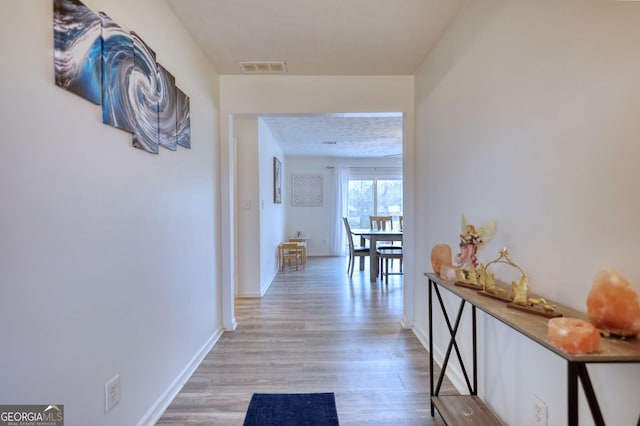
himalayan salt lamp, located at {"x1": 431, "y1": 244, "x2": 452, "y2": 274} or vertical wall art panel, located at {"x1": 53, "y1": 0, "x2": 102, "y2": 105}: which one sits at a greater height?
vertical wall art panel, located at {"x1": 53, "y1": 0, "x2": 102, "y2": 105}

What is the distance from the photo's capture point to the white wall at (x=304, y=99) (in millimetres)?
2688

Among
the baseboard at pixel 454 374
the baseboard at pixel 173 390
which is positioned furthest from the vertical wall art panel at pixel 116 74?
the baseboard at pixel 454 374

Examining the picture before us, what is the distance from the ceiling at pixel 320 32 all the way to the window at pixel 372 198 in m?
4.54

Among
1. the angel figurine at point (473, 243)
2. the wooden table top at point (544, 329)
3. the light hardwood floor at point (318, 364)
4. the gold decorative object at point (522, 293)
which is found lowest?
the light hardwood floor at point (318, 364)

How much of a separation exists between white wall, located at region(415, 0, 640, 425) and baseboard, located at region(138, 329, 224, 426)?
5.90 ft

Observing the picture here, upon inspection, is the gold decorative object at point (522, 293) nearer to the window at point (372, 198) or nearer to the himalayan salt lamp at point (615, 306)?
the himalayan salt lamp at point (615, 306)

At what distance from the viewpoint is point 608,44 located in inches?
35.1

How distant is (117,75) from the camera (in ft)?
4.12

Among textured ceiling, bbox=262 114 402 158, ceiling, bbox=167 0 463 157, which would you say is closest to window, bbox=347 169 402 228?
textured ceiling, bbox=262 114 402 158

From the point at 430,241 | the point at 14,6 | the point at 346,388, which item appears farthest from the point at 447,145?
the point at 14,6

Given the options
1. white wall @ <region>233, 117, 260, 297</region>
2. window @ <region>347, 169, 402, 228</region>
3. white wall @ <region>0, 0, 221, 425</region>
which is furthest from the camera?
window @ <region>347, 169, 402, 228</region>

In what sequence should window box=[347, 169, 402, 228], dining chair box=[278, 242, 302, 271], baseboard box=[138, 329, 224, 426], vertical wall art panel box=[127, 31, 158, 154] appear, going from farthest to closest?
window box=[347, 169, 402, 228]
dining chair box=[278, 242, 302, 271]
baseboard box=[138, 329, 224, 426]
vertical wall art panel box=[127, 31, 158, 154]

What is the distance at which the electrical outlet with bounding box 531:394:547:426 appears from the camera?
3.75ft

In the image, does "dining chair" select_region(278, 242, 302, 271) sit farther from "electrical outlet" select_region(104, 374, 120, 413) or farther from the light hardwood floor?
"electrical outlet" select_region(104, 374, 120, 413)
